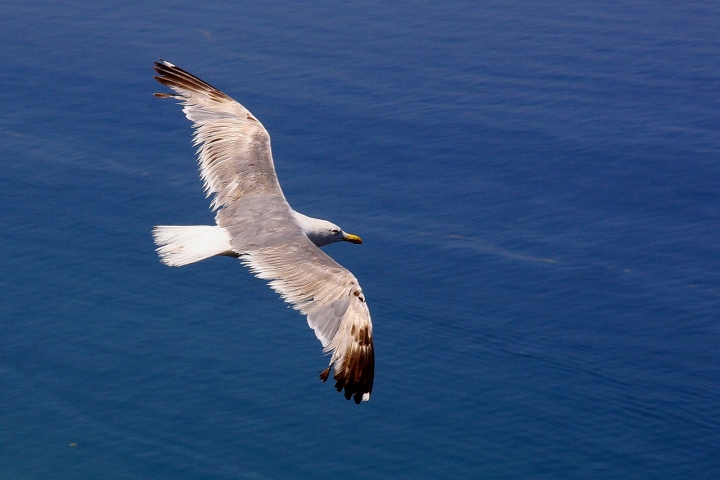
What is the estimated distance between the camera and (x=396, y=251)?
21734 mm

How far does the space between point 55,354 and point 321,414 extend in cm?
574

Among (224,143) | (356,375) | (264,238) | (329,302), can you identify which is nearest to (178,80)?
(224,143)

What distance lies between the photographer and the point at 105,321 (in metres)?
21.2

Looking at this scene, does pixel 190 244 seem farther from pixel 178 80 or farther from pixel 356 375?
pixel 178 80

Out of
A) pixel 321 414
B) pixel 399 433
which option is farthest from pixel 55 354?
pixel 399 433

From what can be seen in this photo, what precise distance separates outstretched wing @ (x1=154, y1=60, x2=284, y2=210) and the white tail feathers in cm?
92

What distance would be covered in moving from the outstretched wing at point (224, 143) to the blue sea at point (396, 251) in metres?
6.70

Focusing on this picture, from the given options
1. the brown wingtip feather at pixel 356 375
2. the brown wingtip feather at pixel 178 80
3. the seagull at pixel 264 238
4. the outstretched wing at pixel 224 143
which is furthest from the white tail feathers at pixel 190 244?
the brown wingtip feather at pixel 178 80

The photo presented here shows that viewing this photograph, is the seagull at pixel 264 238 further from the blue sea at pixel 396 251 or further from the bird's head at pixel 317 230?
the blue sea at pixel 396 251

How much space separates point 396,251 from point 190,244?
413 inches

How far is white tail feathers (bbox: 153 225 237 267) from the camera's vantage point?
11.4m

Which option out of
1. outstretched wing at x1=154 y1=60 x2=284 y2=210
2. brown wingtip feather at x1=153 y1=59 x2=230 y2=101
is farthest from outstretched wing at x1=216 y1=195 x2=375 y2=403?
brown wingtip feather at x1=153 y1=59 x2=230 y2=101

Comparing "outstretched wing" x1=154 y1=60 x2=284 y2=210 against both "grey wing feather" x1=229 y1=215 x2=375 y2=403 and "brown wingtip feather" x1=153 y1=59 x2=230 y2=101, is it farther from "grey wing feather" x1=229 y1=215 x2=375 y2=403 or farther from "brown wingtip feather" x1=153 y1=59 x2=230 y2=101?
"grey wing feather" x1=229 y1=215 x2=375 y2=403

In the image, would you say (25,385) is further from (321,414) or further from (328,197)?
(328,197)
